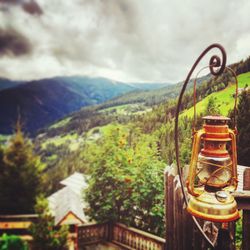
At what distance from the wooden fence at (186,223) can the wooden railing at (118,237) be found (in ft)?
8.03

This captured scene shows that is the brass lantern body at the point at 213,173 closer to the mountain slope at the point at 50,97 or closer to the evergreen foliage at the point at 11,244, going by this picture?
the evergreen foliage at the point at 11,244

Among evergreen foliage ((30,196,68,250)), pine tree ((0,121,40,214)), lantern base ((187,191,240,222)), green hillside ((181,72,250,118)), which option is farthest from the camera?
pine tree ((0,121,40,214))

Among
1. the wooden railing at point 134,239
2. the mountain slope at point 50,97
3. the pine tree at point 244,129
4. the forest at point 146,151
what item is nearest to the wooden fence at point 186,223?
the pine tree at point 244,129

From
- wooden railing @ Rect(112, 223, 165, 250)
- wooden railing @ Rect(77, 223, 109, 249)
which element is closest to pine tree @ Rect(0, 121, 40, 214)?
wooden railing @ Rect(77, 223, 109, 249)

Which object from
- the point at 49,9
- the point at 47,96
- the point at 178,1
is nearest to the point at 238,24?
the point at 178,1

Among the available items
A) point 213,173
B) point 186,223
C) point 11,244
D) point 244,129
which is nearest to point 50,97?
point 11,244

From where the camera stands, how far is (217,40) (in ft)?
12.1

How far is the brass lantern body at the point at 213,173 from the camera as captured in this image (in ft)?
4.57

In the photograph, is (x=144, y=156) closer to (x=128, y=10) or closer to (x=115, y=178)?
(x=115, y=178)

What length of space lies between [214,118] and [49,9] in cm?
559

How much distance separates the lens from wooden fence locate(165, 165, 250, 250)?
185 cm

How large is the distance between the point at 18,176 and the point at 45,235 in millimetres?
5917

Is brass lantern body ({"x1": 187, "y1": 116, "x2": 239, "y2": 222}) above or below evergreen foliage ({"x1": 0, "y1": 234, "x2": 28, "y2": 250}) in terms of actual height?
above

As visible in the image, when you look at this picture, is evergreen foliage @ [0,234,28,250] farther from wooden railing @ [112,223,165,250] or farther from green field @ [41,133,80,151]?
green field @ [41,133,80,151]
